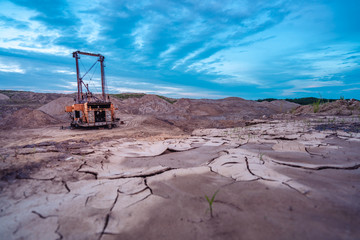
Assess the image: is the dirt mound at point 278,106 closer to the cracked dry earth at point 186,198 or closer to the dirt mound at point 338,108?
the dirt mound at point 338,108

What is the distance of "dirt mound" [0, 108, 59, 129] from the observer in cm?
1051

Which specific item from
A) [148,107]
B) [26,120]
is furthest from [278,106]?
[26,120]

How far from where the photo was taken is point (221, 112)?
17625 millimetres

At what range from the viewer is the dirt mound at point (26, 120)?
10508mm

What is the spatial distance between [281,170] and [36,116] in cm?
1470

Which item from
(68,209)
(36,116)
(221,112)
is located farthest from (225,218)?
(221,112)

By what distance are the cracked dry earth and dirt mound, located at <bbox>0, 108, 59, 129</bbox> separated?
34.8 feet

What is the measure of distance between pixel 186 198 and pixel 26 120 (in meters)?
13.8

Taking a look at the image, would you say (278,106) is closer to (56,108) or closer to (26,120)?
(26,120)

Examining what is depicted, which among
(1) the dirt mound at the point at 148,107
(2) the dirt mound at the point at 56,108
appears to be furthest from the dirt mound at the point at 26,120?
(1) the dirt mound at the point at 148,107

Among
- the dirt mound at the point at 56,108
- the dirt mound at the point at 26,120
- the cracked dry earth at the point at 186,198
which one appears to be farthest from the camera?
the dirt mound at the point at 56,108

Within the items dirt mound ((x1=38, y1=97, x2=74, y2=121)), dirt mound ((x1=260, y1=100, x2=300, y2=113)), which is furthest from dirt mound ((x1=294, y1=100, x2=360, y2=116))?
dirt mound ((x1=38, y1=97, x2=74, y2=121))

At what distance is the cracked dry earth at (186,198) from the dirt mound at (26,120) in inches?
418

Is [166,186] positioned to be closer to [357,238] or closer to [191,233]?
[191,233]
